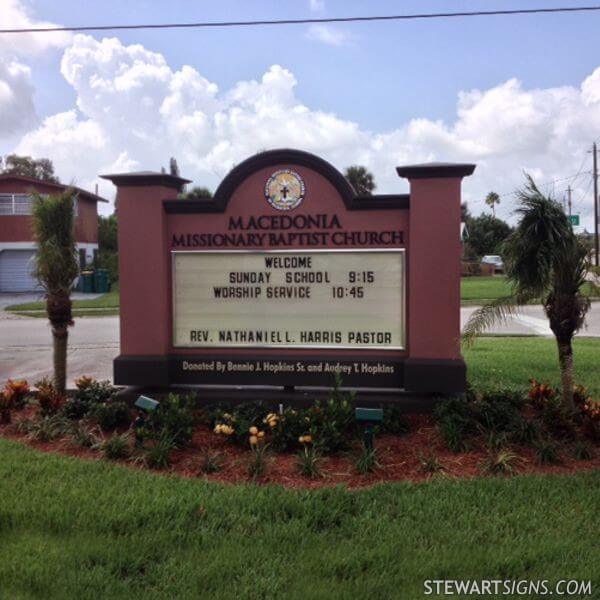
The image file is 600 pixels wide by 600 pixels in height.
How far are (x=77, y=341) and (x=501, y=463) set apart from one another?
1262cm

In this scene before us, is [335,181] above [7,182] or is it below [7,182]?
below

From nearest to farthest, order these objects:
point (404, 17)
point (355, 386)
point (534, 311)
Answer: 1. point (355, 386)
2. point (404, 17)
3. point (534, 311)

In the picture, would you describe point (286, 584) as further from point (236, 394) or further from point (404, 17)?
point (404, 17)

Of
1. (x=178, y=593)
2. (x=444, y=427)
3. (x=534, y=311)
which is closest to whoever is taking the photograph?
(x=178, y=593)

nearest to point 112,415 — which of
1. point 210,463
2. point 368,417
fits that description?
point 210,463

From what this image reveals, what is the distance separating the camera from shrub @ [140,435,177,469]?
555 cm

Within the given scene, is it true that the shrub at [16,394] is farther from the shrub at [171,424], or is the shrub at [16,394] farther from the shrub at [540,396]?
the shrub at [540,396]

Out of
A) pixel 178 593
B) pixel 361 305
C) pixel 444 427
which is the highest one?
pixel 361 305

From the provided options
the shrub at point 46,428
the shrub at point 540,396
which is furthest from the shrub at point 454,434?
the shrub at point 46,428

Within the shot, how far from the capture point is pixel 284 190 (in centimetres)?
714

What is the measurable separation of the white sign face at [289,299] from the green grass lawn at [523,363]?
97.3 inches

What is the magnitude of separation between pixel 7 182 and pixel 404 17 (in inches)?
1144

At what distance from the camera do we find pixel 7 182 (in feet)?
114

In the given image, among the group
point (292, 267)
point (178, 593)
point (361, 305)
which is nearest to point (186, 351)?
point (292, 267)
